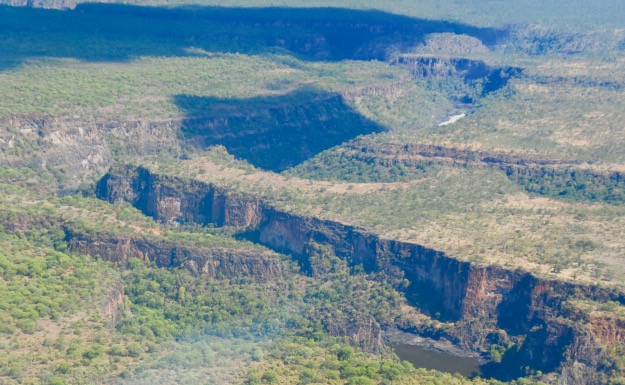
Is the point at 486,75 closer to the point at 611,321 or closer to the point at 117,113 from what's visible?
the point at 117,113

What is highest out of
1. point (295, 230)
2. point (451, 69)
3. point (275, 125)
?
point (451, 69)

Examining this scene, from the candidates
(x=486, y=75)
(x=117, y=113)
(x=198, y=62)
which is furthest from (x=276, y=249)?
(x=486, y=75)

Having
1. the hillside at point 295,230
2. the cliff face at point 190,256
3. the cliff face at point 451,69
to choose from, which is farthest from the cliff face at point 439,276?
the cliff face at point 451,69

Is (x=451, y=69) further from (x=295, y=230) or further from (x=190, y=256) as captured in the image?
(x=190, y=256)

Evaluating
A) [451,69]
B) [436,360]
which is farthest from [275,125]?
[436,360]

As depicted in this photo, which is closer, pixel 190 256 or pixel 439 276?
pixel 439 276

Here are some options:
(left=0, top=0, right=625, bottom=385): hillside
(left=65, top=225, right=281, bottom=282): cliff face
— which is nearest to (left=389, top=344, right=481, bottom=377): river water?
(left=0, top=0, right=625, bottom=385): hillside
